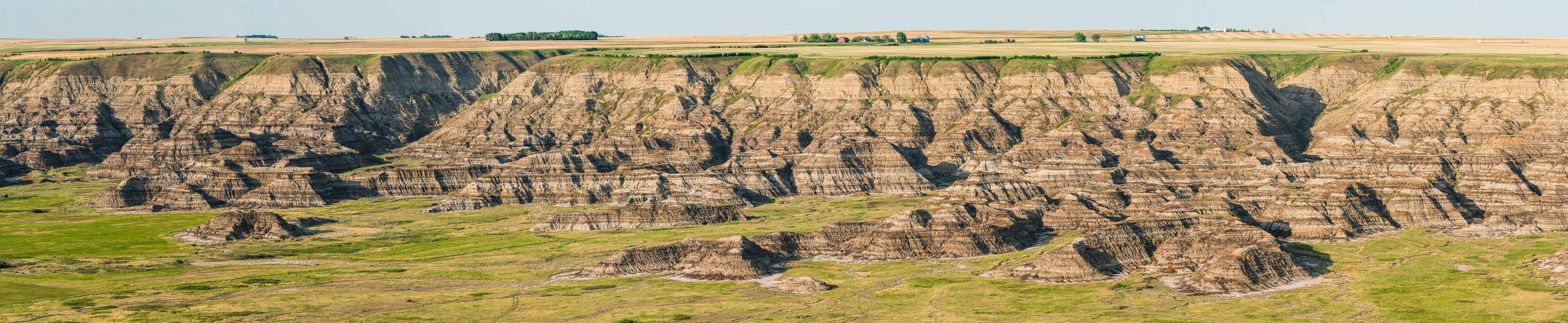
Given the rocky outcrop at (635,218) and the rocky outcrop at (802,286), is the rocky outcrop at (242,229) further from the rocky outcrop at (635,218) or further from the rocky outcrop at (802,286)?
the rocky outcrop at (802,286)

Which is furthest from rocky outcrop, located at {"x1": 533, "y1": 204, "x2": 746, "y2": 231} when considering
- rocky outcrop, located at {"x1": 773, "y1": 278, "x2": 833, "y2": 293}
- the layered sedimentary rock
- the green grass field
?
rocky outcrop, located at {"x1": 773, "y1": 278, "x2": 833, "y2": 293}

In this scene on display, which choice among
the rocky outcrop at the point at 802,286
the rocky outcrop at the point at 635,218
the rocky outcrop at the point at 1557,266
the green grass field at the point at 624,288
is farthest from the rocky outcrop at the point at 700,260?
the rocky outcrop at the point at 1557,266

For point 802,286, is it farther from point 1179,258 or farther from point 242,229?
point 242,229

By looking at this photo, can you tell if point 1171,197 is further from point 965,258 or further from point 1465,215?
point 965,258

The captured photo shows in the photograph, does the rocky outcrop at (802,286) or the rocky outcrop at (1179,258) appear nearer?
the rocky outcrop at (1179,258)

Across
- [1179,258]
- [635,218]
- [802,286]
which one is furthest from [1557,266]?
[635,218]

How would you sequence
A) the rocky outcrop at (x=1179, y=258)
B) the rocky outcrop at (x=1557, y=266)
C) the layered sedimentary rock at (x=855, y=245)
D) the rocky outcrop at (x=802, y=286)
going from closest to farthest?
the rocky outcrop at (x=1557, y=266) → the rocky outcrop at (x=1179, y=258) → the rocky outcrop at (x=802, y=286) → the layered sedimentary rock at (x=855, y=245)

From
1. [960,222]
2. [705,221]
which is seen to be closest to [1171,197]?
[960,222]

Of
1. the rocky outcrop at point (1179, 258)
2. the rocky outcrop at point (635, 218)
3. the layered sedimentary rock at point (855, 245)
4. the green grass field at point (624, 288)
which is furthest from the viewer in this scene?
the rocky outcrop at point (635, 218)
